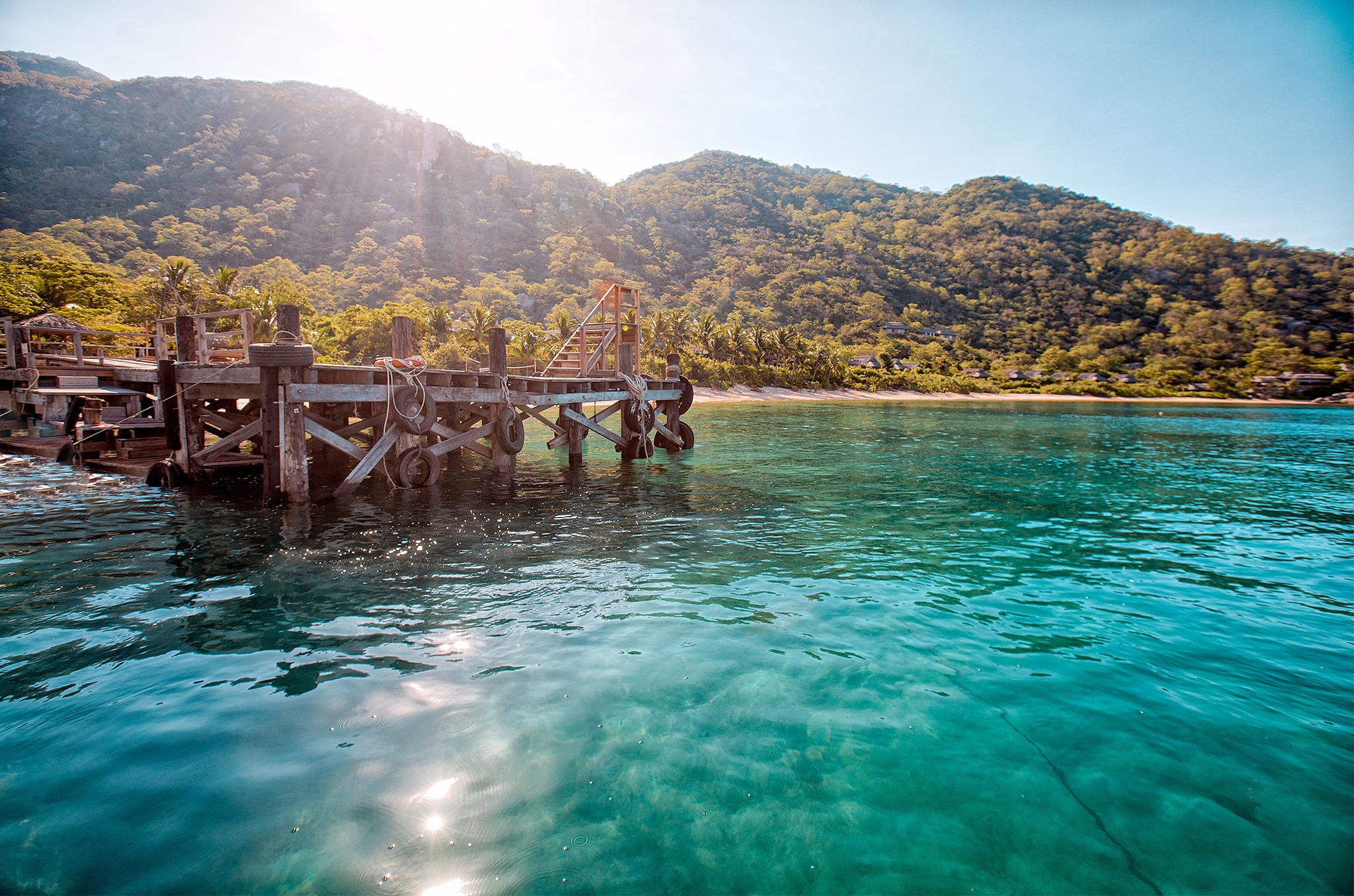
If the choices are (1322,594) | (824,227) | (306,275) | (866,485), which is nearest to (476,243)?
(306,275)

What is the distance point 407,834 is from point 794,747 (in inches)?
103

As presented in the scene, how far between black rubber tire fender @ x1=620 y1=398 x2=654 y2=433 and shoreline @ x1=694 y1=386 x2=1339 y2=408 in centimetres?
3808

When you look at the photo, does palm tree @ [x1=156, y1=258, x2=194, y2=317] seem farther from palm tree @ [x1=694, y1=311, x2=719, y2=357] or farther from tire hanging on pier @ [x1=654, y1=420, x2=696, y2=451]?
palm tree @ [x1=694, y1=311, x2=719, y2=357]

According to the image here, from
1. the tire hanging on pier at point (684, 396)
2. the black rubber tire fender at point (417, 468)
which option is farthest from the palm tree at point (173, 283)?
the tire hanging on pier at point (684, 396)

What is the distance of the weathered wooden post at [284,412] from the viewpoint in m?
10.5

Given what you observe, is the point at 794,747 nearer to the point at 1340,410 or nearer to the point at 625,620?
the point at 625,620

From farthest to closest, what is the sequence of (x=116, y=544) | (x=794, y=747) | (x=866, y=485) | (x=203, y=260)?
(x=203, y=260)
(x=866, y=485)
(x=116, y=544)
(x=794, y=747)

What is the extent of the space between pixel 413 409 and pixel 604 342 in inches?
262

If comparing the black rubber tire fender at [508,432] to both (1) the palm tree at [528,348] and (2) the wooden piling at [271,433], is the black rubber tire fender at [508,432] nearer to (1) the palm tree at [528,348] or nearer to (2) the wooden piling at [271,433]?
(2) the wooden piling at [271,433]

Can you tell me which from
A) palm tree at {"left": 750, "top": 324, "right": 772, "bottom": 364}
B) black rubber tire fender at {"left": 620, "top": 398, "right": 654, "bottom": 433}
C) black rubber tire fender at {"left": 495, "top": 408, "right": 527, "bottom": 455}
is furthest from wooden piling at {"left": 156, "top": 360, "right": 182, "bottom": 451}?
palm tree at {"left": 750, "top": 324, "right": 772, "bottom": 364}

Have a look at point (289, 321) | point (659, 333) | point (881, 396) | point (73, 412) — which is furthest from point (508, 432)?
point (881, 396)

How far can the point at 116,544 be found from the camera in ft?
29.9

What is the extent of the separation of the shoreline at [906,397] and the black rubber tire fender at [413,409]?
44.9 metres

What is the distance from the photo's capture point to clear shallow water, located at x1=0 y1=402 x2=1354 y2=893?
3.31 meters
